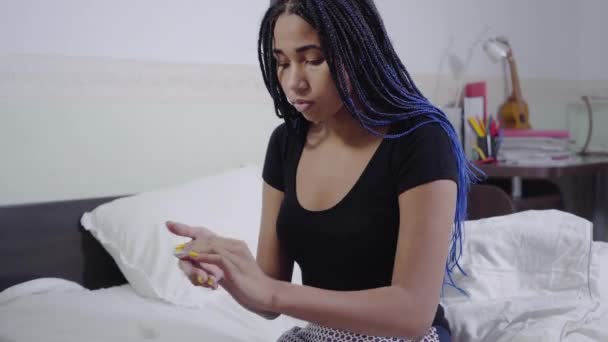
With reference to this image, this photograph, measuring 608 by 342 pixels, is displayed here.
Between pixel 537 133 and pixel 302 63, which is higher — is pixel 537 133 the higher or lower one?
the lower one

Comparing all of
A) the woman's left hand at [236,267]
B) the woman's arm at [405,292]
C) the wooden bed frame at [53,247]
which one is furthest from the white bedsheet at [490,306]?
the woman's left hand at [236,267]

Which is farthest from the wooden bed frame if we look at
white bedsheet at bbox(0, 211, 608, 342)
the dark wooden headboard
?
white bedsheet at bbox(0, 211, 608, 342)

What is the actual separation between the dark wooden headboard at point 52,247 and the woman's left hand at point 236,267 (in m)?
0.91

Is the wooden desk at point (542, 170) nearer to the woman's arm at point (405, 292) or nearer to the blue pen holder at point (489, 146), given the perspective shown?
the blue pen holder at point (489, 146)

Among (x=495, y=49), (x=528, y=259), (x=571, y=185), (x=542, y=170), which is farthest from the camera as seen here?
(x=571, y=185)

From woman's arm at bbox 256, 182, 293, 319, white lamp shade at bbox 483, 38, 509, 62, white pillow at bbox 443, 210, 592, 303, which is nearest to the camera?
woman's arm at bbox 256, 182, 293, 319

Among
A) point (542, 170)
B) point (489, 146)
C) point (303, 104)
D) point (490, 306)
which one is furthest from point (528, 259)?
point (489, 146)

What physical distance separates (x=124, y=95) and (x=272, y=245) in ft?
2.73

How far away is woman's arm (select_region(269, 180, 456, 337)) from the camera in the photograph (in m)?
0.77

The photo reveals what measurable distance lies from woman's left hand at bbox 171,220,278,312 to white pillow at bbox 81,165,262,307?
696 millimetres

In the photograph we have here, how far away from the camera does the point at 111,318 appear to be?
50.4 inches

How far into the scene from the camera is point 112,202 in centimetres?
159

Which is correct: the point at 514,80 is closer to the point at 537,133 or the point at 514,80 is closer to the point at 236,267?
the point at 537,133

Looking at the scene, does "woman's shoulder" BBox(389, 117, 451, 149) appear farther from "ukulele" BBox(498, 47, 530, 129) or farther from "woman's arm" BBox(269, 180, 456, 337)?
"ukulele" BBox(498, 47, 530, 129)
